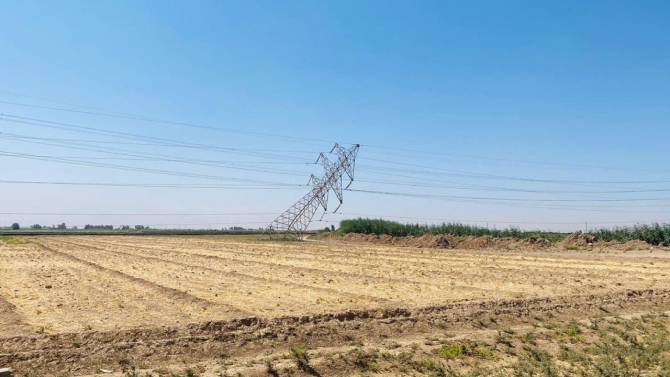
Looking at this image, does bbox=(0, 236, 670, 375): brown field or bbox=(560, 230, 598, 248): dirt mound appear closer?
bbox=(0, 236, 670, 375): brown field

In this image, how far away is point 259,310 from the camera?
13523 millimetres

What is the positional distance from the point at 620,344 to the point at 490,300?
5081 millimetres

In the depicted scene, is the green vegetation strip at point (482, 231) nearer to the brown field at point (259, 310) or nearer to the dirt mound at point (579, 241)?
the dirt mound at point (579, 241)

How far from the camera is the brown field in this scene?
9.24 meters

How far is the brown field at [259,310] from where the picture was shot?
924cm

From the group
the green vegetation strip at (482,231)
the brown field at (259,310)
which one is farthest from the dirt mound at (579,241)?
the brown field at (259,310)

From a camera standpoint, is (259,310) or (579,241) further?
(579,241)

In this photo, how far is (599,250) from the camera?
45.1 metres

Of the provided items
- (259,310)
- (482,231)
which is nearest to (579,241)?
(482,231)

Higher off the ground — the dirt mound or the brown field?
the dirt mound

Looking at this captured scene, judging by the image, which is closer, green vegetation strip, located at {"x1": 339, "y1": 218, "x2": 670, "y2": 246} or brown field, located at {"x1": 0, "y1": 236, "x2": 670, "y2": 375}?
brown field, located at {"x1": 0, "y1": 236, "x2": 670, "y2": 375}

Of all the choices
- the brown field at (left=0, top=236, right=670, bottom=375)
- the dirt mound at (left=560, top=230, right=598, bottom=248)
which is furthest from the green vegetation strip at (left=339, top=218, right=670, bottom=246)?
the brown field at (left=0, top=236, right=670, bottom=375)

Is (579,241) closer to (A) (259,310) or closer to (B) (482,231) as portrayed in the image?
(B) (482,231)

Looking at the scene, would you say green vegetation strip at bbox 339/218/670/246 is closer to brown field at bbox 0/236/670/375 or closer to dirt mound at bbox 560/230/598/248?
dirt mound at bbox 560/230/598/248
